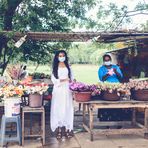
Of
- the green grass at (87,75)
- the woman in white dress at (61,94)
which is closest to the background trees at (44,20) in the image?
the woman in white dress at (61,94)

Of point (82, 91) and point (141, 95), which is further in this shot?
point (141, 95)

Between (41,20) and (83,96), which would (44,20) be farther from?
(83,96)

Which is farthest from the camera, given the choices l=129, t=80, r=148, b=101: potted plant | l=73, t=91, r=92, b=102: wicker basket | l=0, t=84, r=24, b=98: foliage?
l=129, t=80, r=148, b=101: potted plant

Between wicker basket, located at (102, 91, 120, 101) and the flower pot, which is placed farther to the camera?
wicker basket, located at (102, 91, 120, 101)

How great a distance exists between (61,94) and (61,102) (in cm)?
19

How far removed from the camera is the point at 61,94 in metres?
8.00

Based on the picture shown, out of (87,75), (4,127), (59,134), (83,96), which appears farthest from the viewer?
(87,75)

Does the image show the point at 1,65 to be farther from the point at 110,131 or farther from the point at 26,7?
the point at 110,131

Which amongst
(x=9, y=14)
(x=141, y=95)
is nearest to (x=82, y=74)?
(x=9, y=14)

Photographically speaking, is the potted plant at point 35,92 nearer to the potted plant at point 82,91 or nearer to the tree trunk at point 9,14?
the potted plant at point 82,91

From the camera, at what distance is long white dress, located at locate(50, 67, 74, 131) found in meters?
8.00

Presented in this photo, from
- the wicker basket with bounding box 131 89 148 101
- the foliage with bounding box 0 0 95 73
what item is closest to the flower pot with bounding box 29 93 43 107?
the wicker basket with bounding box 131 89 148 101

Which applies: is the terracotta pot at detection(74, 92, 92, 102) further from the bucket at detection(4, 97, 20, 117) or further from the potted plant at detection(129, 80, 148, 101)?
the bucket at detection(4, 97, 20, 117)

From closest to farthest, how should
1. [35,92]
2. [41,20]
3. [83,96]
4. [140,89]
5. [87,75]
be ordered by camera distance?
1. [35,92]
2. [83,96]
3. [140,89]
4. [41,20]
5. [87,75]
